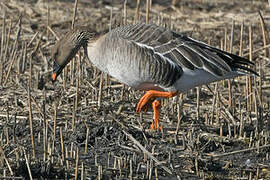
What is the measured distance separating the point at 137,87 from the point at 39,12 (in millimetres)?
5853

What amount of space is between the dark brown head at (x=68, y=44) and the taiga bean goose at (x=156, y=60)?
0.04 ft

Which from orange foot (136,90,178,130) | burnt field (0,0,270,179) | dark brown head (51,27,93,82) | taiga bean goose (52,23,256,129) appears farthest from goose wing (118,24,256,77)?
burnt field (0,0,270,179)

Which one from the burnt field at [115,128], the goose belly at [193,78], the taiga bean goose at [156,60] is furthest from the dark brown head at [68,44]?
the goose belly at [193,78]

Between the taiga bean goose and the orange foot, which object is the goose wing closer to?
the taiga bean goose

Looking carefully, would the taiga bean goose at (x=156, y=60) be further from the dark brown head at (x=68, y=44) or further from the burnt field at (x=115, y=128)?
the burnt field at (x=115, y=128)

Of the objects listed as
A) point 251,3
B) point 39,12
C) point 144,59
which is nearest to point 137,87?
point 144,59

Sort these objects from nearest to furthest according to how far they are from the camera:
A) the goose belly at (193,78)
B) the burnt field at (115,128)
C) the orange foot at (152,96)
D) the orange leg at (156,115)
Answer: the burnt field at (115,128) < the goose belly at (193,78) < the orange foot at (152,96) < the orange leg at (156,115)

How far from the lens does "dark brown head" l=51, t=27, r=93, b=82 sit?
7.88 m

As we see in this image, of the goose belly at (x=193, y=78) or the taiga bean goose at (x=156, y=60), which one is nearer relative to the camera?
the taiga bean goose at (x=156, y=60)

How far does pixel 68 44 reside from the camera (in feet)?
25.8

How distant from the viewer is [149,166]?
635cm

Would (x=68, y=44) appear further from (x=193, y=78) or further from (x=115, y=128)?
(x=193, y=78)

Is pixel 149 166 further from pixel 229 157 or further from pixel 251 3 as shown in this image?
pixel 251 3

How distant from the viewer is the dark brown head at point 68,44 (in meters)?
7.88
